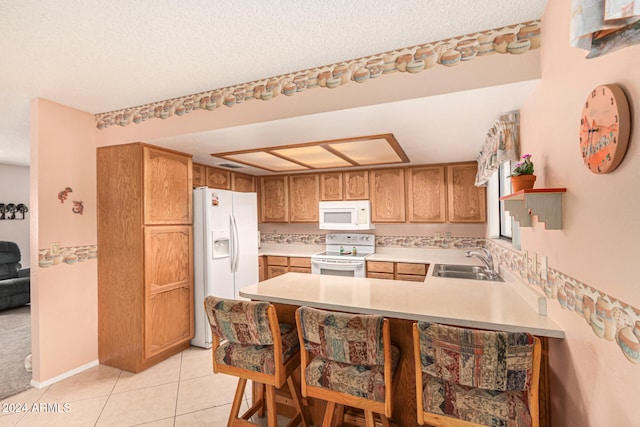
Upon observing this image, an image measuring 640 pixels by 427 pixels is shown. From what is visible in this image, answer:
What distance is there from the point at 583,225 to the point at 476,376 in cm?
70

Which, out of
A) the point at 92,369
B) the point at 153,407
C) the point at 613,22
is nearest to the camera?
the point at 613,22

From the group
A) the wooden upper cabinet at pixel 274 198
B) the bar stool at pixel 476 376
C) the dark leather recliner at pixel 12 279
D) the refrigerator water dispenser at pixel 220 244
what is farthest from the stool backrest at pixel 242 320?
the dark leather recliner at pixel 12 279

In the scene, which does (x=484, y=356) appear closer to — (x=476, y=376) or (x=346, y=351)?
(x=476, y=376)

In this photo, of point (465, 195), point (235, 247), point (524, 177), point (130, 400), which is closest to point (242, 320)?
point (130, 400)

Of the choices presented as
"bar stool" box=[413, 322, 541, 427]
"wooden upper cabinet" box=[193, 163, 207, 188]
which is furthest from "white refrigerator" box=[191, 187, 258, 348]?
"bar stool" box=[413, 322, 541, 427]

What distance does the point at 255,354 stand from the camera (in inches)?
65.1

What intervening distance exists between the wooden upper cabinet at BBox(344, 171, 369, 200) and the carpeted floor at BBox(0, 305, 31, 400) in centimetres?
389

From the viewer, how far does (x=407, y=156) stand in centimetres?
342

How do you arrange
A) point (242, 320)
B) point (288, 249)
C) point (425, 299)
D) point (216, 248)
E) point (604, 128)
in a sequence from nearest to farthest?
1. point (604, 128)
2. point (242, 320)
3. point (425, 299)
4. point (216, 248)
5. point (288, 249)

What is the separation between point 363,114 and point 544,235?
1.24 metres

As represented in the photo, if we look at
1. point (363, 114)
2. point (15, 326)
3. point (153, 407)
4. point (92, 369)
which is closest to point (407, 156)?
point (363, 114)

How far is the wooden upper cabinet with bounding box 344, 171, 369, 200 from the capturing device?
170 inches

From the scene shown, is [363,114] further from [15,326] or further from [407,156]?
[15,326]

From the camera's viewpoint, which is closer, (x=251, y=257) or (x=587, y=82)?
(x=587, y=82)
